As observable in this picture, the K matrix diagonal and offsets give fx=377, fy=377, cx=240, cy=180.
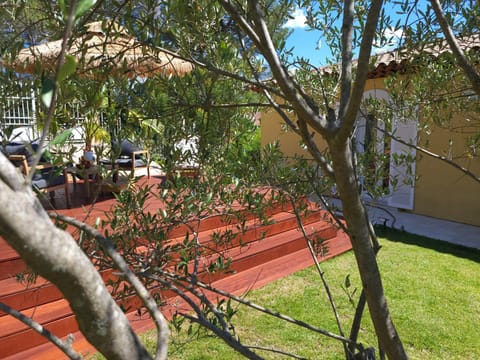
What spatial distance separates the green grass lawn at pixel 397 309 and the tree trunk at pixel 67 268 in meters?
2.25

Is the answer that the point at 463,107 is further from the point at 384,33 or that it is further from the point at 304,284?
the point at 304,284

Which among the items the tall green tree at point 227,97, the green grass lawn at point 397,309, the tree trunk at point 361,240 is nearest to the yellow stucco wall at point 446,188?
the green grass lawn at point 397,309

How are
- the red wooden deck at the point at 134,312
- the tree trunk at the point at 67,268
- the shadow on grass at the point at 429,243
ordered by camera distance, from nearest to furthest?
the tree trunk at the point at 67,268 → the red wooden deck at the point at 134,312 → the shadow on grass at the point at 429,243

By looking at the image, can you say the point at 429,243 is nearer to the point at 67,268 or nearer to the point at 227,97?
the point at 227,97

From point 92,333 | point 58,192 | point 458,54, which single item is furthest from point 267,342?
point 58,192

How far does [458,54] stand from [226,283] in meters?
3.93

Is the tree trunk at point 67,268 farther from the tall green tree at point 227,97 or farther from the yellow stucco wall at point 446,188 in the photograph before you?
the yellow stucco wall at point 446,188

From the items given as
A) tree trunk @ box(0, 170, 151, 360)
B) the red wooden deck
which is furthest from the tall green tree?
the red wooden deck

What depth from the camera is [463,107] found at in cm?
282

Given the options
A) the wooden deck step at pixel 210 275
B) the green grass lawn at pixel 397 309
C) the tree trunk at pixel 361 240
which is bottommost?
the green grass lawn at pixel 397 309

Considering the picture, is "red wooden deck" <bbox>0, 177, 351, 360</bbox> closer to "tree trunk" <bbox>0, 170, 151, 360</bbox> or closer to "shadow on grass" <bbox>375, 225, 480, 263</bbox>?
"tree trunk" <bbox>0, 170, 151, 360</bbox>

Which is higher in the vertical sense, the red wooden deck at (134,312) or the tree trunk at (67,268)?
the tree trunk at (67,268)

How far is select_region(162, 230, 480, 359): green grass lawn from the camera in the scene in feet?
12.0

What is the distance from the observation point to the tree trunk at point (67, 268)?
53cm
